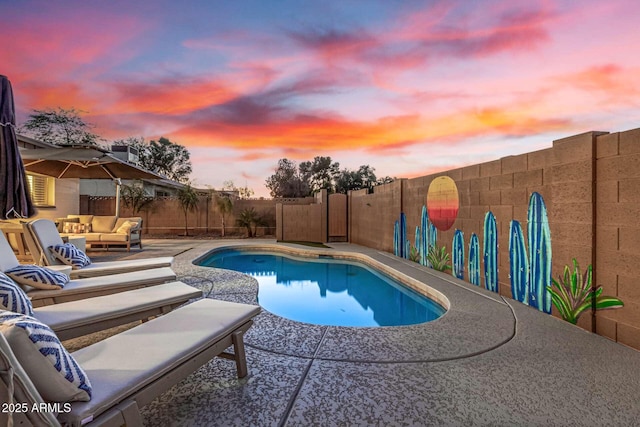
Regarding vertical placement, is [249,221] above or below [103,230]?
above

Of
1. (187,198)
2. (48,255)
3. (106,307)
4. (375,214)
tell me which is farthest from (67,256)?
(187,198)

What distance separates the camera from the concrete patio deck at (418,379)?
6.10 feet

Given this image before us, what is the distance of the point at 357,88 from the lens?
9109mm

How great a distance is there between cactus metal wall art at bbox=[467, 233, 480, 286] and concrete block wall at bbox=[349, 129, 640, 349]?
16 cm

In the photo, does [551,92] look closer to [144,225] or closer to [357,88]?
[357,88]

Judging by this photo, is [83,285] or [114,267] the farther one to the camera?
[114,267]

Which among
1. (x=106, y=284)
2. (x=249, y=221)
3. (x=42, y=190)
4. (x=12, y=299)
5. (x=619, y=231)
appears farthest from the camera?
(x=249, y=221)

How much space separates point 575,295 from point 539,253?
656mm

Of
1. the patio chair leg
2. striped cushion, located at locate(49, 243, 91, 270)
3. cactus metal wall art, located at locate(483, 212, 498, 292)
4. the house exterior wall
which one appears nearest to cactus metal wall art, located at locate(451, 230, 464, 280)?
cactus metal wall art, located at locate(483, 212, 498, 292)

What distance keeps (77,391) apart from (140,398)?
0.96 ft

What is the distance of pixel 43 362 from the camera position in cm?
123

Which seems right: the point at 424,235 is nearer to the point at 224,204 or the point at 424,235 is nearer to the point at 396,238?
the point at 396,238

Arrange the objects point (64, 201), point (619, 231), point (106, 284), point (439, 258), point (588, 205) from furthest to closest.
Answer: point (64, 201)
point (439, 258)
point (106, 284)
point (588, 205)
point (619, 231)

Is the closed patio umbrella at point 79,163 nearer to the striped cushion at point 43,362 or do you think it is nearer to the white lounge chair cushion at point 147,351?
the white lounge chair cushion at point 147,351
